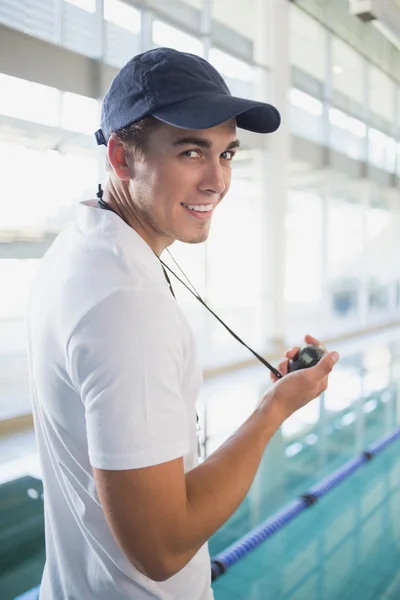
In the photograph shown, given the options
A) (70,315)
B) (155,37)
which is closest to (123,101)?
(70,315)

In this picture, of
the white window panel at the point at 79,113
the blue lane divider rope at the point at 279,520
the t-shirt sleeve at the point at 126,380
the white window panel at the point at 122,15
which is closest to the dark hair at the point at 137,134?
the t-shirt sleeve at the point at 126,380

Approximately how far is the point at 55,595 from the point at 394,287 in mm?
14441

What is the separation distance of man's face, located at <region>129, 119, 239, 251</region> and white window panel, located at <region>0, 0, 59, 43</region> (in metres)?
4.52

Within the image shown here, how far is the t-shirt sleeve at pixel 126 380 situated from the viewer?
2.17 feet

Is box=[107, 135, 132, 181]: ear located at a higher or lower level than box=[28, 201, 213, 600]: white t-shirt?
higher

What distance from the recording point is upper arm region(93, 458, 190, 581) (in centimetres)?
68

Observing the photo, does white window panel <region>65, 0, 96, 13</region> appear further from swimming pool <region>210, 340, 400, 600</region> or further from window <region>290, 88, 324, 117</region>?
swimming pool <region>210, 340, 400, 600</region>

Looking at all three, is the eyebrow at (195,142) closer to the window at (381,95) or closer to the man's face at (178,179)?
the man's face at (178,179)

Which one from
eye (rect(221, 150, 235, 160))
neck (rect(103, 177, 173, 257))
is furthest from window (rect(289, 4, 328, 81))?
neck (rect(103, 177, 173, 257))

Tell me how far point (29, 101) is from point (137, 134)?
15.1ft

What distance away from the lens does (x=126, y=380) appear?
66cm

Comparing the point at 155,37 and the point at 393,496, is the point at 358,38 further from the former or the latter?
the point at 393,496

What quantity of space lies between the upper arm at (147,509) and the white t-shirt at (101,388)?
0.01m

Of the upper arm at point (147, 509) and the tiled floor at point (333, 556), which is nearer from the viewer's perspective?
the upper arm at point (147, 509)
